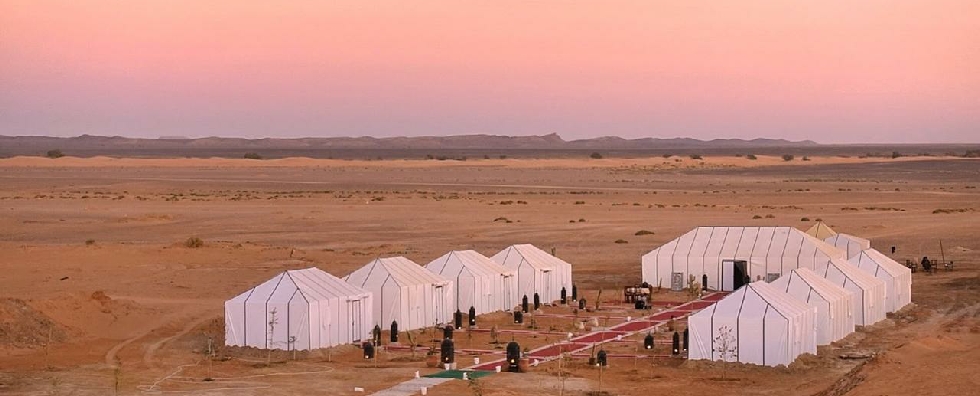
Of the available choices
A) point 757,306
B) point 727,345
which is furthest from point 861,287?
point 727,345

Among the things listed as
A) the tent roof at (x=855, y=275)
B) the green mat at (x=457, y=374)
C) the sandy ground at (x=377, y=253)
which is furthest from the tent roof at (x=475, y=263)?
the green mat at (x=457, y=374)

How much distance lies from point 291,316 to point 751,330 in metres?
11.5

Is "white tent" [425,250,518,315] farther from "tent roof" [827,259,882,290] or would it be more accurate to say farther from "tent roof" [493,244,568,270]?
"tent roof" [827,259,882,290]

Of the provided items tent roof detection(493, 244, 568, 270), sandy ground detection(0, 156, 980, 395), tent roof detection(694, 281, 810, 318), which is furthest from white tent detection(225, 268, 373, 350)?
tent roof detection(493, 244, 568, 270)

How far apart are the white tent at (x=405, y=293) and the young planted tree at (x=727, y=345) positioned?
33.8 ft

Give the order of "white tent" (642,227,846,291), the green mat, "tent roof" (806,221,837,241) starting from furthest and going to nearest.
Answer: "tent roof" (806,221,837,241) → "white tent" (642,227,846,291) → the green mat

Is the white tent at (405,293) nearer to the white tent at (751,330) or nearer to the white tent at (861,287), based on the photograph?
the white tent at (751,330)

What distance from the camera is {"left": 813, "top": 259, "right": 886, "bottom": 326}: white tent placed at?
40.5m

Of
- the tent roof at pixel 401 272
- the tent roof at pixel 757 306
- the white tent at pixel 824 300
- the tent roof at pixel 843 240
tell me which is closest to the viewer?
the tent roof at pixel 757 306

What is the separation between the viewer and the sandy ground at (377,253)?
30922 mm

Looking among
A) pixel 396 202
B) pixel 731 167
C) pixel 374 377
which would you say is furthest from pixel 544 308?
pixel 731 167

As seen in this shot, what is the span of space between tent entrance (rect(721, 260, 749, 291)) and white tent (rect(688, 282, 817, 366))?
1691cm

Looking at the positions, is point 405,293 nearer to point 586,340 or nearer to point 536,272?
point 586,340

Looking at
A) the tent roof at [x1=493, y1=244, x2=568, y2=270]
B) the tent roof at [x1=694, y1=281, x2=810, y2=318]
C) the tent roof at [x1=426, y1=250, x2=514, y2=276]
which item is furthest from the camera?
the tent roof at [x1=493, y1=244, x2=568, y2=270]
